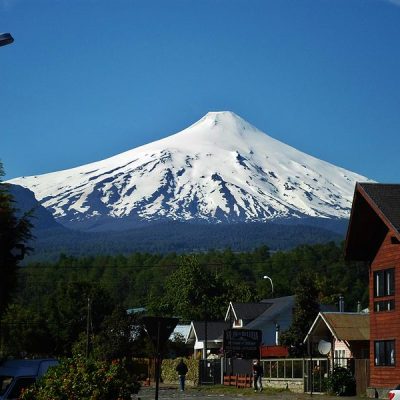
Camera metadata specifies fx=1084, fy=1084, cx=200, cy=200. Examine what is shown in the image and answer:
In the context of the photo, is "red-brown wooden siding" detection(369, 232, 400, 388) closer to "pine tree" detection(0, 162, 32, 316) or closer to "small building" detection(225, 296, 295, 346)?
"pine tree" detection(0, 162, 32, 316)

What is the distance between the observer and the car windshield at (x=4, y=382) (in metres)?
27.9

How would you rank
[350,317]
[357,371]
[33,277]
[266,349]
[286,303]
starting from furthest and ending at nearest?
[33,277], [286,303], [266,349], [350,317], [357,371]

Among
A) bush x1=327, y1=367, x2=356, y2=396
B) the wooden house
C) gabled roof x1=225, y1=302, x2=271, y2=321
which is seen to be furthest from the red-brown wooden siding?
gabled roof x1=225, y1=302, x2=271, y2=321

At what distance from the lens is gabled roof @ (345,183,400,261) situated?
44316mm

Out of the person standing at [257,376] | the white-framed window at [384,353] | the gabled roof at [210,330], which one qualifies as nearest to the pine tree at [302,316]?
the person standing at [257,376]

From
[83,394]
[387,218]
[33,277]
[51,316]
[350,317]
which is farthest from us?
[33,277]

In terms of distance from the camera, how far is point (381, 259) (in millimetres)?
46344

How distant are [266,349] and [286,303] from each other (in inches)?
834

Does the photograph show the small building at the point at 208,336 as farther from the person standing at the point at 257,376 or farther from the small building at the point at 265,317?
the person standing at the point at 257,376

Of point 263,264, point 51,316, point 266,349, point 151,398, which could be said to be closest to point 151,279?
point 263,264

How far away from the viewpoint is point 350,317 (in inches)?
2170

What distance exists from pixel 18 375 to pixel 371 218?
22.9 meters

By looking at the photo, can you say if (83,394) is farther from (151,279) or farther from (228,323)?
(151,279)

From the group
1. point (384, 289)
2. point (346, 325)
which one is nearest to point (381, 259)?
point (384, 289)
